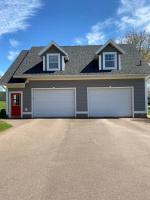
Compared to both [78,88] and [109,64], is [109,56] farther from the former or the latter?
[78,88]

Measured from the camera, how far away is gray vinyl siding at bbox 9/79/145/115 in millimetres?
24250

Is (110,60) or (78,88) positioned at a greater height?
(110,60)

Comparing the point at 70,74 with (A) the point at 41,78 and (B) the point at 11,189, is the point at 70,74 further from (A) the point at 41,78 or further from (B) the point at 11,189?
(B) the point at 11,189

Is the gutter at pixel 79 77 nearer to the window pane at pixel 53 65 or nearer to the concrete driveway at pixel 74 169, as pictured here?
the window pane at pixel 53 65

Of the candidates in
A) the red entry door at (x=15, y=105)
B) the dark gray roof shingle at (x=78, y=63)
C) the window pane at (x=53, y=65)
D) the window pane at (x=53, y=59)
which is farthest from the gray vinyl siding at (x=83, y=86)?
the window pane at (x=53, y=59)

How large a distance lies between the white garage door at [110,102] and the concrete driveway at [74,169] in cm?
1243

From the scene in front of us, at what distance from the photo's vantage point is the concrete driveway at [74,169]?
5.59 metres

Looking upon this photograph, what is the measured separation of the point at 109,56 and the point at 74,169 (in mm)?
18893

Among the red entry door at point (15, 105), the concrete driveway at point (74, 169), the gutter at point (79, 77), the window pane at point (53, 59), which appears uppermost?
the window pane at point (53, 59)

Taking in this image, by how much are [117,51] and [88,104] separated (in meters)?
5.02

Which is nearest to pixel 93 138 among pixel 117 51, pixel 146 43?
pixel 117 51

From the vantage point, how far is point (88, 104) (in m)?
24.5

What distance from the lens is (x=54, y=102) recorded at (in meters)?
24.7

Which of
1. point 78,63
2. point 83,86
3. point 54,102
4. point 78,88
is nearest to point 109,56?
point 78,63
